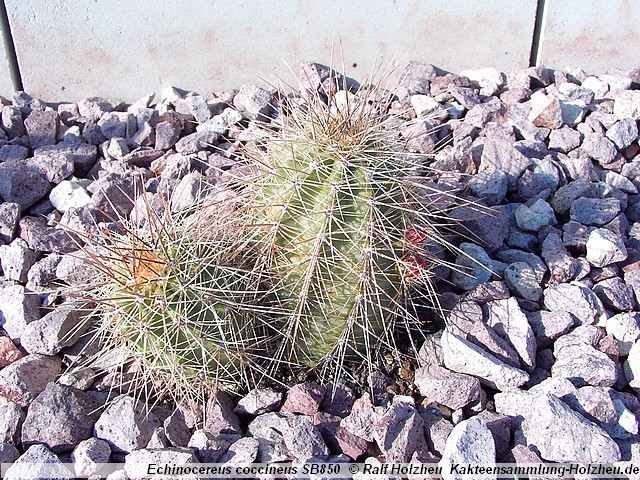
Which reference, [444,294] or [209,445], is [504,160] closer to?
[444,294]

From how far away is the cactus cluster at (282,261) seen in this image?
205 centimetres

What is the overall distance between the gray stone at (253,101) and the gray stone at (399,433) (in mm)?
2266

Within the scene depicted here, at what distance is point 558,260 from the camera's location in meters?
2.89

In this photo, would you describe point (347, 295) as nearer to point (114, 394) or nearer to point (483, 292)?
point (483, 292)

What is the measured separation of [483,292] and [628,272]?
2.51ft

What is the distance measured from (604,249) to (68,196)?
102 inches

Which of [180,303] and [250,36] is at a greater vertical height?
[250,36]

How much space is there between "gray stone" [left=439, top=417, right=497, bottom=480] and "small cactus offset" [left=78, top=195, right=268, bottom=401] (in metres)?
0.72

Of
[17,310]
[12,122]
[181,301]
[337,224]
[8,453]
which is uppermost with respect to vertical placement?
[337,224]

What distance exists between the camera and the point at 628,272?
9.63ft

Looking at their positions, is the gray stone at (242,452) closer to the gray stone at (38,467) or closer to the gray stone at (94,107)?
the gray stone at (38,467)

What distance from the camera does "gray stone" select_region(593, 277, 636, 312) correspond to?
2775mm

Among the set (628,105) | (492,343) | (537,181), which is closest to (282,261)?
(492,343)

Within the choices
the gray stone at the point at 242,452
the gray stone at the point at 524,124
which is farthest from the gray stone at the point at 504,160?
the gray stone at the point at 242,452
